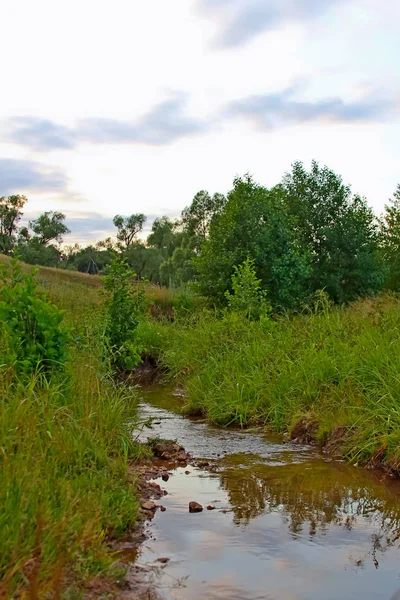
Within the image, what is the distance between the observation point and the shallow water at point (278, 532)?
11.7ft

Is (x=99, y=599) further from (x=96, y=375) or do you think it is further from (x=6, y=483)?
(x=96, y=375)

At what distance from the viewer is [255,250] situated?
24.0 metres

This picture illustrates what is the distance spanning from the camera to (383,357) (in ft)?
25.5

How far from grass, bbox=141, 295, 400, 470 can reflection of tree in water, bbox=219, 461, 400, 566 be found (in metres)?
0.58

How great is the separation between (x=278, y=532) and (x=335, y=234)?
33803mm

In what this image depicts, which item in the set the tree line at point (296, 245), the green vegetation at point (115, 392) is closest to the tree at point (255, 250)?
the tree line at point (296, 245)

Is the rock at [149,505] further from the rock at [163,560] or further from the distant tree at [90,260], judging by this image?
the distant tree at [90,260]

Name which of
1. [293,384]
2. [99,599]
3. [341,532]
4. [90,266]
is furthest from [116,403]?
[90,266]

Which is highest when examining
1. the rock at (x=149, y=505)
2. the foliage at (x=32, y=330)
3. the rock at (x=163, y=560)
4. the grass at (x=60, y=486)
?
the foliage at (x=32, y=330)

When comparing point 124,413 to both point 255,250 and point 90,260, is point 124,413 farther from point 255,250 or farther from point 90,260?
point 90,260

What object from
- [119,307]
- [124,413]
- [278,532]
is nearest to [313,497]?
[278,532]

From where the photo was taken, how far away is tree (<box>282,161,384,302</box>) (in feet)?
119

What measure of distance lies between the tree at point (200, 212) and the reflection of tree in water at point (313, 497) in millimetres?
68080

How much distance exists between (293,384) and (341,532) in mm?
4217
